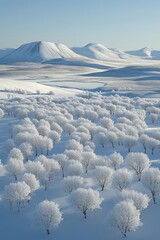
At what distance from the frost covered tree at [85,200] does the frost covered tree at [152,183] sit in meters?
7.45

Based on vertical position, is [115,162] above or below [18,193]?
below

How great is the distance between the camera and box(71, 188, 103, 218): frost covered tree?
138 ft

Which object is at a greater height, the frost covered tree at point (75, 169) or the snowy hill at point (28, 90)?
the frost covered tree at point (75, 169)

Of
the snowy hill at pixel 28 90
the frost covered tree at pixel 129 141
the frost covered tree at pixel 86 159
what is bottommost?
the snowy hill at pixel 28 90

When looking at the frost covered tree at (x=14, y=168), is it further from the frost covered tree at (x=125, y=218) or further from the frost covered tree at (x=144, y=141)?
the frost covered tree at (x=144, y=141)

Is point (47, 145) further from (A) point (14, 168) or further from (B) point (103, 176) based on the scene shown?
(B) point (103, 176)

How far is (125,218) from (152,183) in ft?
31.1

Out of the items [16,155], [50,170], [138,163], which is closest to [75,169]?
[50,170]

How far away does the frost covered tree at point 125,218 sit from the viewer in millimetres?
38250

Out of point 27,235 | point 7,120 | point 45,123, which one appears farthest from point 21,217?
point 7,120

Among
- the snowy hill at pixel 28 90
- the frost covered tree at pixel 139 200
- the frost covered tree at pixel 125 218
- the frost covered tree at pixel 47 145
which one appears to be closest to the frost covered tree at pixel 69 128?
the frost covered tree at pixel 47 145

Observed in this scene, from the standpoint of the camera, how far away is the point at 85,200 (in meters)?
42.0

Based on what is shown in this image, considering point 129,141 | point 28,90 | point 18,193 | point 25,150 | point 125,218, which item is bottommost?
point 28,90

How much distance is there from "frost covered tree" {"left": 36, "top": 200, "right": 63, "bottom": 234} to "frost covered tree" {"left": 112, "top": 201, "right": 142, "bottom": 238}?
6473 millimetres
